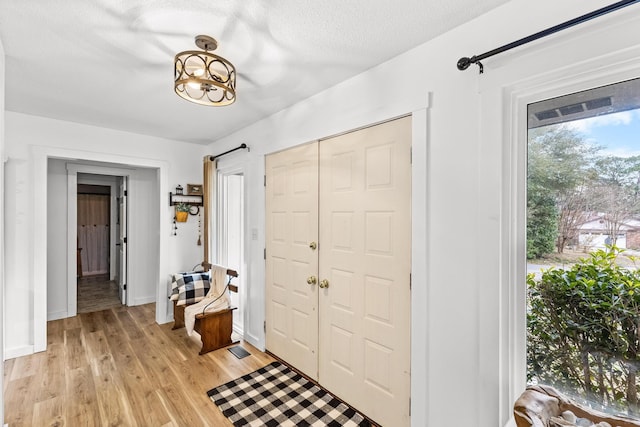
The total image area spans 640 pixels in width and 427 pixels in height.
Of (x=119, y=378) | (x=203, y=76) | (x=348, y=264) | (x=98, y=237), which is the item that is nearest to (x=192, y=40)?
(x=203, y=76)

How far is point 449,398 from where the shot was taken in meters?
1.61

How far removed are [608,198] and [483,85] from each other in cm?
75

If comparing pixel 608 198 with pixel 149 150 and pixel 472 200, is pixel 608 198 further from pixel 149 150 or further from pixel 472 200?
pixel 149 150

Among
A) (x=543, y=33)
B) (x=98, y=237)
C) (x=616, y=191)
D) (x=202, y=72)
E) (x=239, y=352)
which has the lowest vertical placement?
(x=239, y=352)

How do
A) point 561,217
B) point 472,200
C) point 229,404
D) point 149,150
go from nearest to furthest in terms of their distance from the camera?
point 561,217, point 472,200, point 229,404, point 149,150

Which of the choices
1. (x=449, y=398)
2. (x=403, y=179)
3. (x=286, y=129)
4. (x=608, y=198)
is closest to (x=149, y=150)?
(x=286, y=129)

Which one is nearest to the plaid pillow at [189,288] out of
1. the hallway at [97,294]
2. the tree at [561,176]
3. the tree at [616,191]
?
the hallway at [97,294]

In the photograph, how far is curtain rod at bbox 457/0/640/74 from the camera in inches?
42.3

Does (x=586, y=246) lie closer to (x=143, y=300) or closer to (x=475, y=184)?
(x=475, y=184)

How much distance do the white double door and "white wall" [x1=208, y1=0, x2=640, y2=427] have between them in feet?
0.43

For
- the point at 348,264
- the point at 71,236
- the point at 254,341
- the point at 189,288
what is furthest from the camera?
the point at 71,236

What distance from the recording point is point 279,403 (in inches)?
86.2

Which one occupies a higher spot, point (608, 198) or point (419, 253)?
point (608, 198)

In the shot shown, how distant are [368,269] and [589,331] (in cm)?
115
